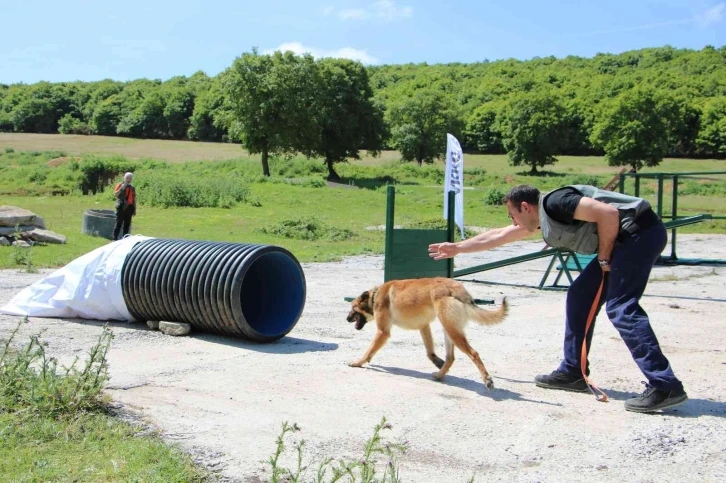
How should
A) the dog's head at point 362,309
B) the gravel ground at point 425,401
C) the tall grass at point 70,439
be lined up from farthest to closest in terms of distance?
the dog's head at point 362,309
the gravel ground at point 425,401
the tall grass at point 70,439

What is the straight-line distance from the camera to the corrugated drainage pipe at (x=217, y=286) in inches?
326

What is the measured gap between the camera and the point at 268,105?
55.4 m

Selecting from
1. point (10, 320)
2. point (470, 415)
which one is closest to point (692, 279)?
point (470, 415)

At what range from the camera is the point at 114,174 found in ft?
148

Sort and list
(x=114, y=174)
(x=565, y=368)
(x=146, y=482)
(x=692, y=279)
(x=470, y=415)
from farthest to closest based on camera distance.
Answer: (x=114, y=174), (x=692, y=279), (x=565, y=368), (x=470, y=415), (x=146, y=482)

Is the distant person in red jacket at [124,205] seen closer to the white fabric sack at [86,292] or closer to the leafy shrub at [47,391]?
the white fabric sack at [86,292]

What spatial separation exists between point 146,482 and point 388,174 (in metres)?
58.8

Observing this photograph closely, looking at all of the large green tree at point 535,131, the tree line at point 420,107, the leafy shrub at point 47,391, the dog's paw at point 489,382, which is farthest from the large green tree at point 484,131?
the leafy shrub at point 47,391

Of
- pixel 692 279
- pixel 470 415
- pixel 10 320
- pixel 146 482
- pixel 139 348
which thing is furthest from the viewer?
pixel 692 279

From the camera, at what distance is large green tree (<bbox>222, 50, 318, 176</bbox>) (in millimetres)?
55531

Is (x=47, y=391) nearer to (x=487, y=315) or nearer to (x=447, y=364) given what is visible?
(x=447, y=364)

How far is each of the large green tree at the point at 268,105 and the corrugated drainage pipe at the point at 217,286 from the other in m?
47.1

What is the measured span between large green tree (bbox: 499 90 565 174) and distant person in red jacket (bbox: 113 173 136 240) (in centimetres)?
5945

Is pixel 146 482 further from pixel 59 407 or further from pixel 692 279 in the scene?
pixel 692 279
